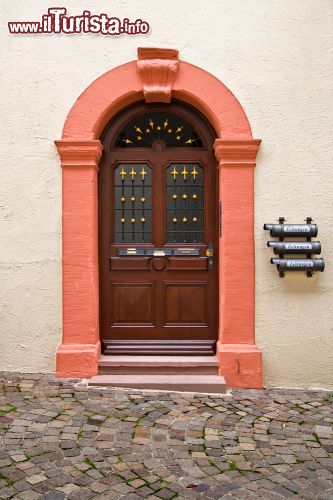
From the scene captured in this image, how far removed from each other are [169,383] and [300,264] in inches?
71.3

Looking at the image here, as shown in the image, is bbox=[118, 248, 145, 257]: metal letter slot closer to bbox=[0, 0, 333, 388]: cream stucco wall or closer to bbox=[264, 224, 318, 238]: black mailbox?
bbox=[0, 0, 333, 388]: cream stucco wall

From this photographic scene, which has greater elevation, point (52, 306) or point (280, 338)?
point (52, 306)

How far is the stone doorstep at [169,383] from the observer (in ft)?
15.2

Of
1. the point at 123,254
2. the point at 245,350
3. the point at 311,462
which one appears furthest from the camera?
the point at 123,254

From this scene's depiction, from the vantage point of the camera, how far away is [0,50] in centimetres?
495

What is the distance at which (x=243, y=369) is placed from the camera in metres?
4.82

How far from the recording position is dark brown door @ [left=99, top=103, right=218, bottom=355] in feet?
17.0

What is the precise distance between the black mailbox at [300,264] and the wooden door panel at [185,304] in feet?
2.93

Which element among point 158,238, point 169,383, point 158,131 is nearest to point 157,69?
point 158,131

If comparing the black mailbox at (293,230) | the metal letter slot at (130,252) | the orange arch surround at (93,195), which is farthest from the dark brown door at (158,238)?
the black mailbox at (293,230)

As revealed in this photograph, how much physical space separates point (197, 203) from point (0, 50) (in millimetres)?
2682

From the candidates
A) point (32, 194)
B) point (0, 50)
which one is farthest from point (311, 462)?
point (0, 50)

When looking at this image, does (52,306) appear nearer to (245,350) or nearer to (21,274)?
(21,274)

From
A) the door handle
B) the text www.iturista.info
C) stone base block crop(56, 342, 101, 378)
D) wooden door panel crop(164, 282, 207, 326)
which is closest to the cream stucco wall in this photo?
the text www.iturista.info
